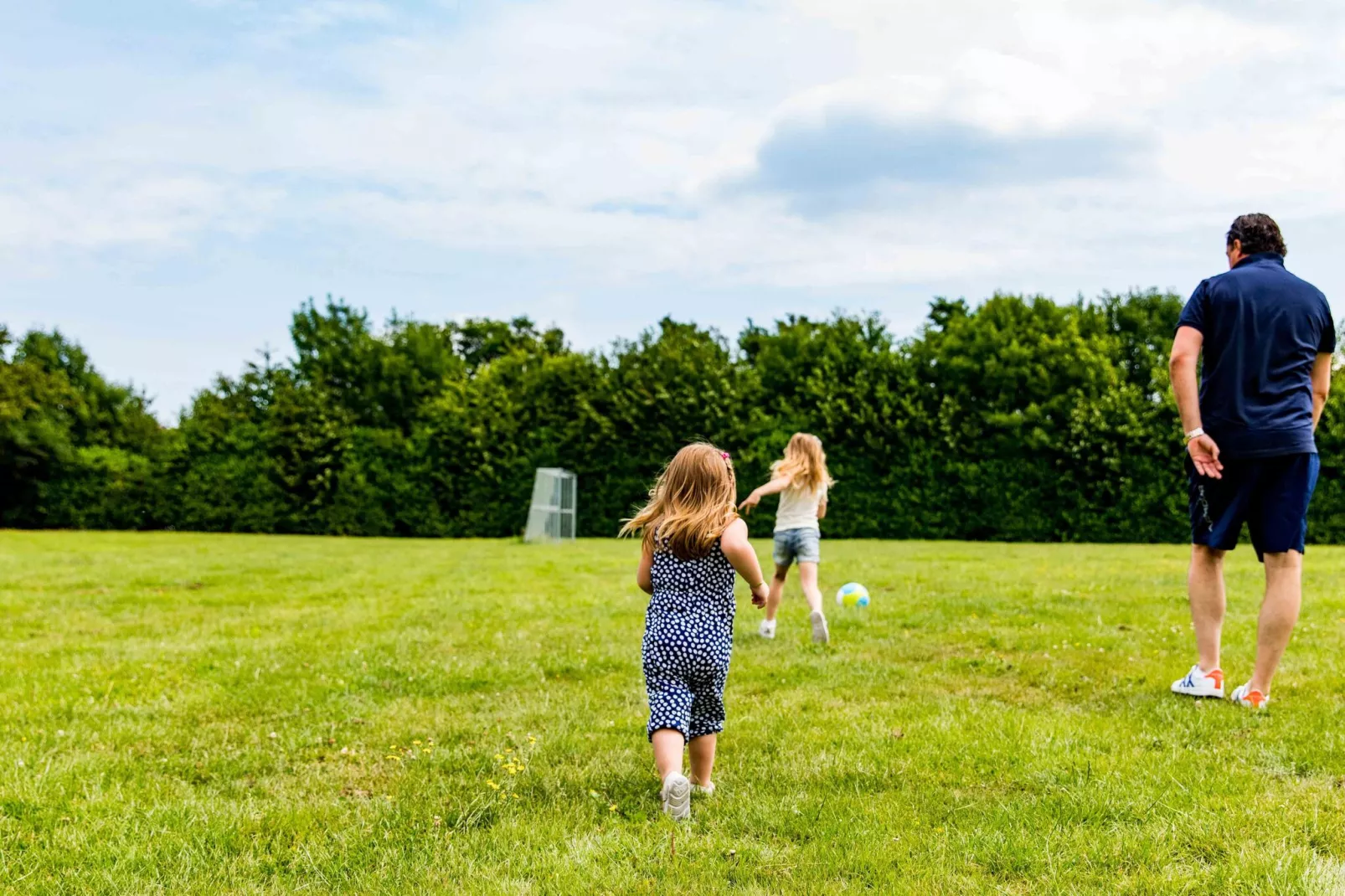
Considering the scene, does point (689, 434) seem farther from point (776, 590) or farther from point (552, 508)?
point (776, 590)

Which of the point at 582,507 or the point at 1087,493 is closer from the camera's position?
the point at 1087,493

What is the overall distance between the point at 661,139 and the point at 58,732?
10.7 metres

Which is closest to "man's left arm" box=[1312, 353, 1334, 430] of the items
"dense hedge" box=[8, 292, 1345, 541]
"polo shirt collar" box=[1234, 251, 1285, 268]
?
"polo shirt collar" box=[1234, 251, 1285, 268]

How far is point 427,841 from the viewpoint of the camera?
3.47 metres

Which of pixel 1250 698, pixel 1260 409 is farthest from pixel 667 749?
pixel 1260 409

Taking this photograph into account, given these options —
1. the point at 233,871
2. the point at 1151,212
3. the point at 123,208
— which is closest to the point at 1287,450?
the point at 233,871

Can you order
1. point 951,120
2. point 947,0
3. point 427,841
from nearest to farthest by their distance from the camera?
point 427,841, point 947,0, point 951,120

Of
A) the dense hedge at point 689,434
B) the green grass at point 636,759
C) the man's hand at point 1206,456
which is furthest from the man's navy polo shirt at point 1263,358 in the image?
the dense hedge at point 689,434

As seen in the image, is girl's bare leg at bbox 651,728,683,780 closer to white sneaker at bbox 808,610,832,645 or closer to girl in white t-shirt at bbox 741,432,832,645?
white sneaker at bbox 808,610,832,645

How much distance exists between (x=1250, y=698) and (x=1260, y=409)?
159 cm

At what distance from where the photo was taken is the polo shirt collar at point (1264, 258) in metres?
5.21

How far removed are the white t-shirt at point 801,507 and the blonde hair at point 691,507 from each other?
3.88 metres

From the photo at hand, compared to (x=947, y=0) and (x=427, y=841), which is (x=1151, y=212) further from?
(x=427, y=841)

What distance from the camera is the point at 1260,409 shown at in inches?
195
